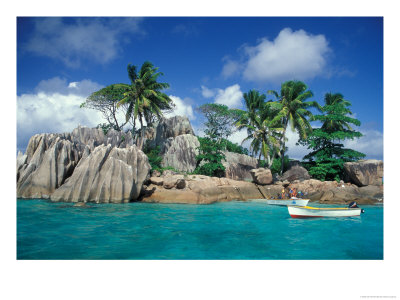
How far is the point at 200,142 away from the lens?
23359mm

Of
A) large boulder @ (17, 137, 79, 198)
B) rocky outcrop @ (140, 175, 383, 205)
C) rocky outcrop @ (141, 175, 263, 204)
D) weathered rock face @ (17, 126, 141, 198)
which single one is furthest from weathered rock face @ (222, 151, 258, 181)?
large boulder @ (17, 137, 79, 198)

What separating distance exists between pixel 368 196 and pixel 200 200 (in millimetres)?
11049

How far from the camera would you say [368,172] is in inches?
723

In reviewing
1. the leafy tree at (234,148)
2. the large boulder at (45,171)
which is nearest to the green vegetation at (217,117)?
the leafy tree at (234,148)

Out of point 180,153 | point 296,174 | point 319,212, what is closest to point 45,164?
point 180,153

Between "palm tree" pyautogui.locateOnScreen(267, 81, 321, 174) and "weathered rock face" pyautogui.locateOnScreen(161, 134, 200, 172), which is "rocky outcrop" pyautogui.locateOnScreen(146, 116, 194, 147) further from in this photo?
"palm tree" pyautogui.locateOnScreen(267, 81, 321, 174)

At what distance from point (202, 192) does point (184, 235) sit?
26.5 feet

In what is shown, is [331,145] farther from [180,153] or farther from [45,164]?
[45,164]

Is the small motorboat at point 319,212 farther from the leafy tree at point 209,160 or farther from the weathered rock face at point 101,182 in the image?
the leafy tree at point 209,160

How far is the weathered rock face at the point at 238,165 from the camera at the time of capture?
22653mm

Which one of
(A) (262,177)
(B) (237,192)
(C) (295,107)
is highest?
(C) (295,107)

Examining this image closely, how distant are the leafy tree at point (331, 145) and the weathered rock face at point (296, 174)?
19.6 inches

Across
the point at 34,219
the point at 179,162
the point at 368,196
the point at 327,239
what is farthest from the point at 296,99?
the point at 34,219
